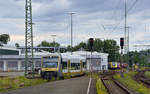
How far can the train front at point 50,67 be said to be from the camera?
32344mm

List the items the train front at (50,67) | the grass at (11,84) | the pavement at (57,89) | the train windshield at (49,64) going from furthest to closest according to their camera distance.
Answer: the train windshield at (49,64) < the train front at (50,67) < the grass at (11,84) < the pavement at (57,89)

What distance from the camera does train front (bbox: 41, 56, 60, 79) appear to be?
1273 inches

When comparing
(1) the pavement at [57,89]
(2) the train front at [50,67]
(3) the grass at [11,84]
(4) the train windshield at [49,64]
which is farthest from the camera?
(4) the train windshield at [49,64]

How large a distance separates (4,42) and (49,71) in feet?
258

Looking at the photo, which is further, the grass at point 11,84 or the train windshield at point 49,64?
the train windshield at point 49,64

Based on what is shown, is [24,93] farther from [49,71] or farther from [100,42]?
[100,42]

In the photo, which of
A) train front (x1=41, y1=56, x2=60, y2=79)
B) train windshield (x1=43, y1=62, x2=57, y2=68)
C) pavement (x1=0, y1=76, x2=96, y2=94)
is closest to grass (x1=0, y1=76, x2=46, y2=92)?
pavement (x1=0, y1=76, x2=96, y2=94)

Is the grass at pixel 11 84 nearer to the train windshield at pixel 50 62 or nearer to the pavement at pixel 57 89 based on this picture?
the pavement at pixel 57 89

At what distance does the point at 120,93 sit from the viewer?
63.8 feet

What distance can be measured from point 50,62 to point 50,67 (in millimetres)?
601

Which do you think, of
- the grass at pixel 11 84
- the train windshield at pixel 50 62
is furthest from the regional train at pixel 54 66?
the grass at pixel 11 84

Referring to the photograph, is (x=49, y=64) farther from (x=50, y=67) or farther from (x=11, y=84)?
(x=11, y=84)

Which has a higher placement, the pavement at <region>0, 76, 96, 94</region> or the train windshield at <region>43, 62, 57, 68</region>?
the train windshield at <region>43, 62, 57, 68</region>

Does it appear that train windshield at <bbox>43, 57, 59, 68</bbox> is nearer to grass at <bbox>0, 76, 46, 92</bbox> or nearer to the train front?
the train front
